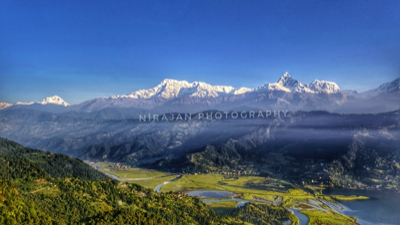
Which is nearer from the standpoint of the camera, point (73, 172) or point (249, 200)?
point (73, 172)

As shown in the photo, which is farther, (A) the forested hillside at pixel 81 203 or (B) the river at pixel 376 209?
(B) the river at pixel 376 209

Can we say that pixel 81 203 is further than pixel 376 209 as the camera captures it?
No

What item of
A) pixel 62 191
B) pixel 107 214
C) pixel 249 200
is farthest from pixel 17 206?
pixel 249 200

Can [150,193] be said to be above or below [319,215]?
above

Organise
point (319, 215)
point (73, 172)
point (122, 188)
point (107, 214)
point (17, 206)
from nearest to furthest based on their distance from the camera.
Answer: point (17, 206)
point (107, 214)
point (122, 188)
point (319, 215)
point (73, 172)

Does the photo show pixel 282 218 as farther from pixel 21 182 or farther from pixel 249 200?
pixel 21 182

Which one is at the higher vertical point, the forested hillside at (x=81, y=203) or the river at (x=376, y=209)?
the forested hillside at (x=81, y=203)

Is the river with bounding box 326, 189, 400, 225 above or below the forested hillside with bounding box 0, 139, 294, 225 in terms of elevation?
below

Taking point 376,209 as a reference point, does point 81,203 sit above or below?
above

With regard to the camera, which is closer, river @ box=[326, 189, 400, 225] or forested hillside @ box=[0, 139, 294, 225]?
forested hillside @ box=[0, 139, 294, 225]

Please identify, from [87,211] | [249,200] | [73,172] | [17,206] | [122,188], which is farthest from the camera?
[249,200]

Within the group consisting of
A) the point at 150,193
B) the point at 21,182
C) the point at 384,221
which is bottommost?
the point at 384,221
